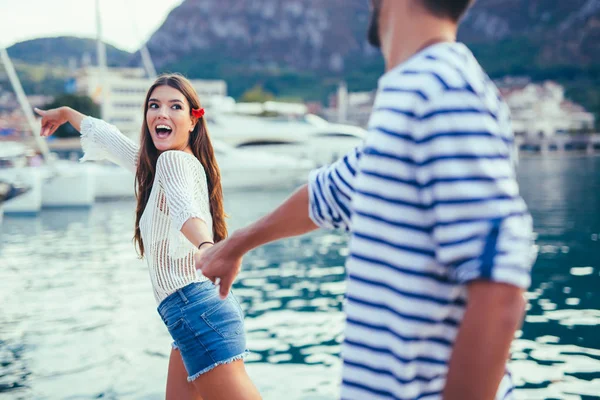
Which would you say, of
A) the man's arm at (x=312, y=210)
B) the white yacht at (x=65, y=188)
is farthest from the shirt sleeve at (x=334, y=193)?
the white yacht at (x=65, y=188)

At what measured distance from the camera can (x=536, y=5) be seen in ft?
498

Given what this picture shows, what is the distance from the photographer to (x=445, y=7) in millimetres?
1188

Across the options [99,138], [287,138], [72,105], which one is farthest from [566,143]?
[99,138]

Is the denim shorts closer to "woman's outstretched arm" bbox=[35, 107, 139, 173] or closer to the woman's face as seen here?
the woman's face

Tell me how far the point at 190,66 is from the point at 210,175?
153176mm

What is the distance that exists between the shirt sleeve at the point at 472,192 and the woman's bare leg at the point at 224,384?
135 cm

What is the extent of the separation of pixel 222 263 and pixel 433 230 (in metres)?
0.72

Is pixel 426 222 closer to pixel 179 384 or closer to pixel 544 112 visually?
pixel 179 384

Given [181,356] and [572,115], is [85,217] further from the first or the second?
[572,115]

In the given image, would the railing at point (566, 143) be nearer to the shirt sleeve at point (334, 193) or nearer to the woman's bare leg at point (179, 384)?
the woman's bare leg at point (179, 384)

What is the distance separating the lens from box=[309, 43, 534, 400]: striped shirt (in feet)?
3.40

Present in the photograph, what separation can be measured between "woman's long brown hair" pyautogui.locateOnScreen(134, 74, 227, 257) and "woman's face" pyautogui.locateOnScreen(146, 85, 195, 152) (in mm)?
28

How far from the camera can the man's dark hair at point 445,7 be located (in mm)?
1183

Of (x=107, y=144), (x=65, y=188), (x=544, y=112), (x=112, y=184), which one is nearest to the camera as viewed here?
(x=107, y=144)
